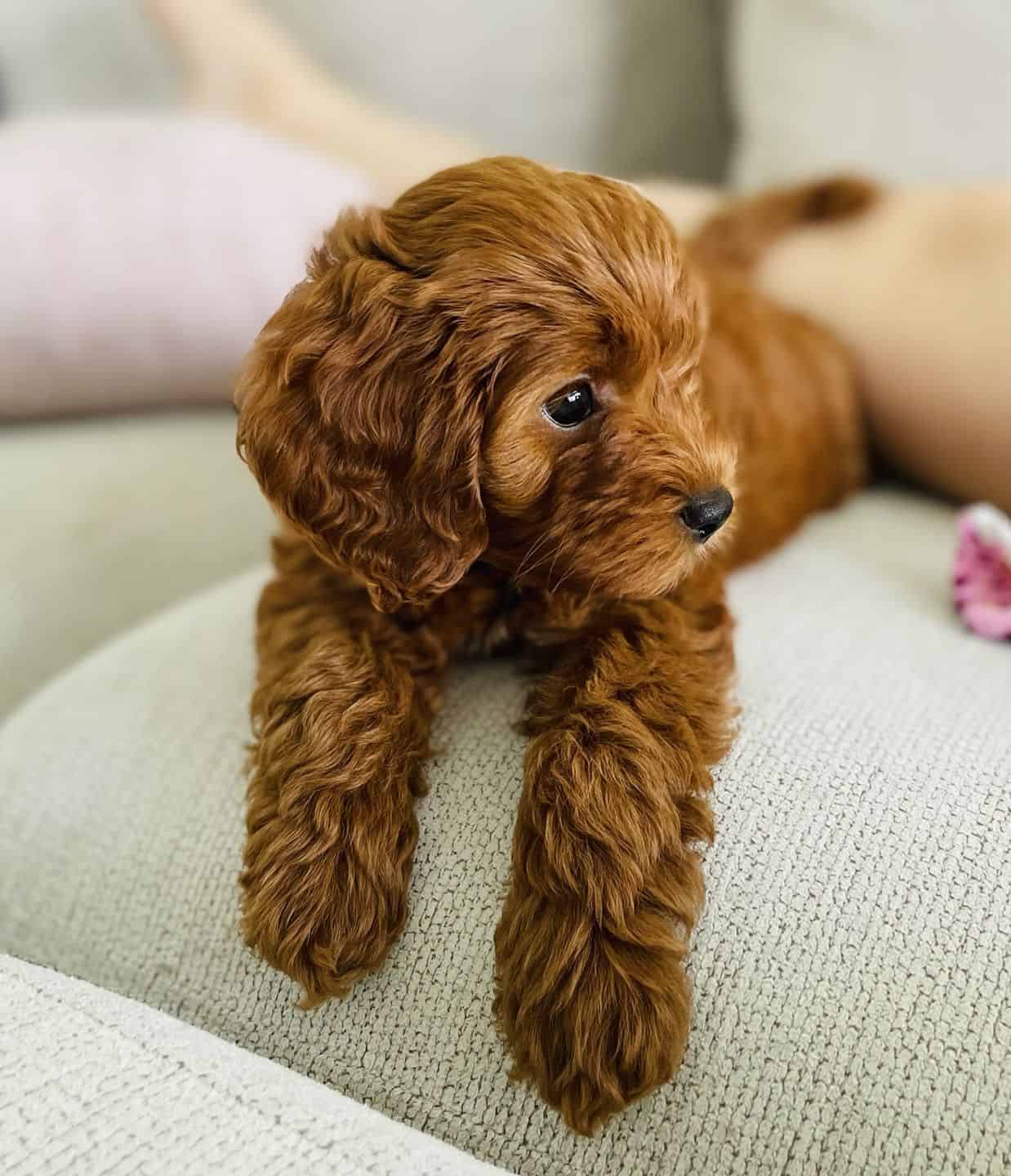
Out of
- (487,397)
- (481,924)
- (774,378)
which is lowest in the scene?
(481,924)

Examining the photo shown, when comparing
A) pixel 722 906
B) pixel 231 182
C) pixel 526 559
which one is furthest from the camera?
pixel 231 182

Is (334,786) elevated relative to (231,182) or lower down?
lower down

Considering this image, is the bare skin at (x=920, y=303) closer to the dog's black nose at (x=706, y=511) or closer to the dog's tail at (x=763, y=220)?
the dog's tail at (x=763, y=220)

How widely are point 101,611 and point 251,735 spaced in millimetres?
611

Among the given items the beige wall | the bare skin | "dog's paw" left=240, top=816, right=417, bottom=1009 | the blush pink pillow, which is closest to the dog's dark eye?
"dog's paw" left=240, top=816, right=417, bottom=1009

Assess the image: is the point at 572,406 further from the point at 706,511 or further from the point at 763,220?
the point at 763,220

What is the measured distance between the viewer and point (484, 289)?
0.86 meters

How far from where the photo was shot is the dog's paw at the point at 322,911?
0.86 meters

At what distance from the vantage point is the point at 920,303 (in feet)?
5.43

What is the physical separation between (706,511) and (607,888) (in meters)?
0.35

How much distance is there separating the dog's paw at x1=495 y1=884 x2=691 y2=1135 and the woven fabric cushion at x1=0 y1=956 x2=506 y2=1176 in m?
0.09

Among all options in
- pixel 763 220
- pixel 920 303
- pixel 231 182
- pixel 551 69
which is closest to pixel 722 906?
pixel 920 303

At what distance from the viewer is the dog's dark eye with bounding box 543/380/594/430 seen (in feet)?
3.03

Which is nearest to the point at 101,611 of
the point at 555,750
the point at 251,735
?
the point at 251,735
